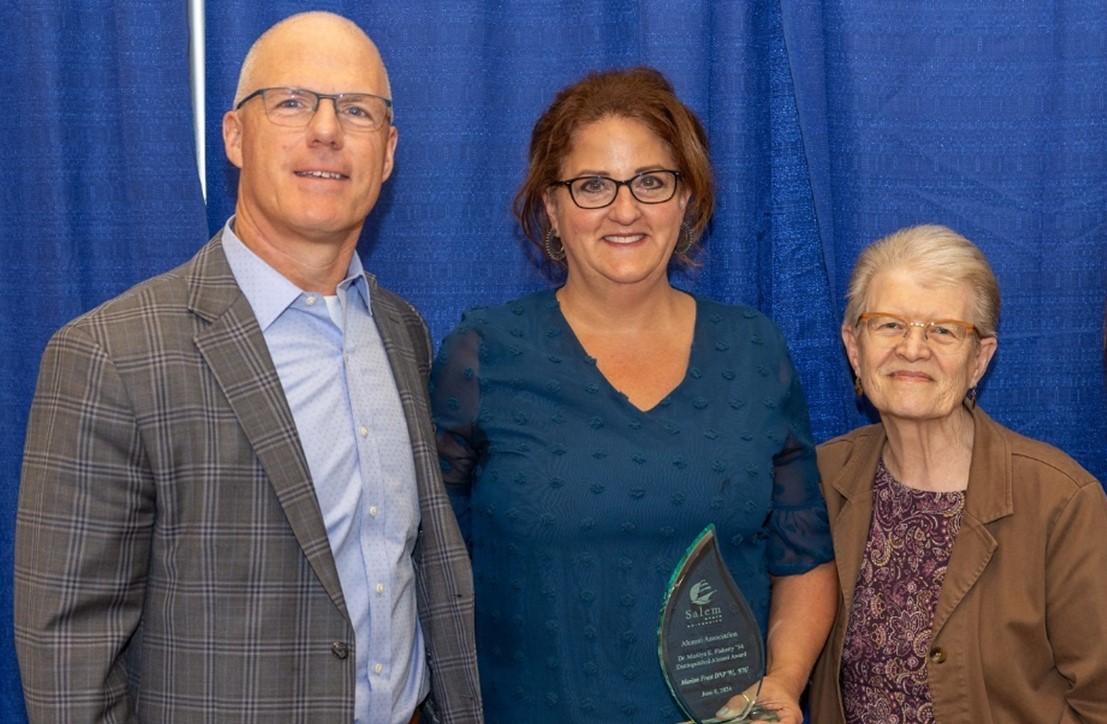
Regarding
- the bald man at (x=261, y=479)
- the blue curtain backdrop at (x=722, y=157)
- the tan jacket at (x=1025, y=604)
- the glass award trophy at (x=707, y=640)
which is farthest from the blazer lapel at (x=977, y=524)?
the bald man at (x=261, y=479)

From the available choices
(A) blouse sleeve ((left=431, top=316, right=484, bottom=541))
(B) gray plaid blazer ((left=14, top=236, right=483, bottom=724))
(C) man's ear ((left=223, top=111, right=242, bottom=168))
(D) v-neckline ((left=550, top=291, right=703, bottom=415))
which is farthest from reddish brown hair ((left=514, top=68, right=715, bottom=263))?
(B) gray plaid blazer ((left=14, top=236, right=483, bottom=724))

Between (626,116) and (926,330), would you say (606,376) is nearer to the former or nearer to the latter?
(626,116)

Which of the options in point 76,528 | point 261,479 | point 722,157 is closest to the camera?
point 76,528

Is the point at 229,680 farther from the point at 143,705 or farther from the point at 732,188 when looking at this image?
the point at 732,188

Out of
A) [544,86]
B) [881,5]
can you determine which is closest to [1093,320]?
[881,5]

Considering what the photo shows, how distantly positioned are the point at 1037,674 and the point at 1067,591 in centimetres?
17

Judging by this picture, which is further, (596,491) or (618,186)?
(618,186)

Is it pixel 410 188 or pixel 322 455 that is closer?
pixel 322 455

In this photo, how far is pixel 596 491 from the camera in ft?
5.99

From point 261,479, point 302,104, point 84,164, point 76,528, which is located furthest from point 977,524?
point 84,164

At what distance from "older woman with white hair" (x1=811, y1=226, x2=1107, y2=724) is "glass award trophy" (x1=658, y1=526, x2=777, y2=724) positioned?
43cm

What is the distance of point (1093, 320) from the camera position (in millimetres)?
2580

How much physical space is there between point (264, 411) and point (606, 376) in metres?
0.63

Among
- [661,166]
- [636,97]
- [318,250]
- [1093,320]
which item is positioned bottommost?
Result: [1093,320]
